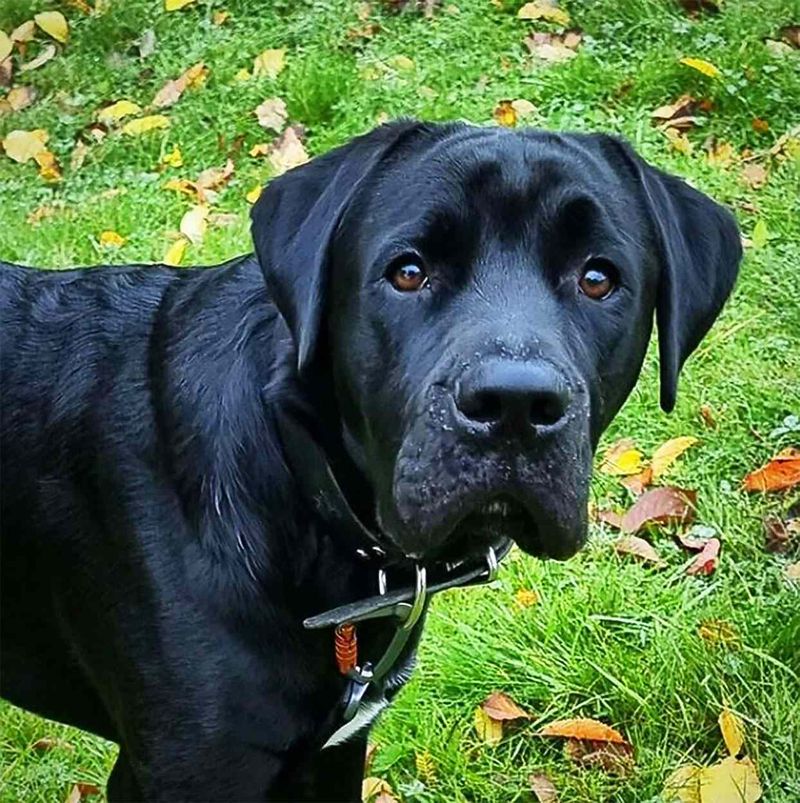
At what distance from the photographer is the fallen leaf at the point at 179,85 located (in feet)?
19.5

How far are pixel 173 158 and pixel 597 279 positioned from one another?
359 cm

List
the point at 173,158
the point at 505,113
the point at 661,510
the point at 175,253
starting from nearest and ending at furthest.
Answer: the point at 661,510 < the point at 175,253 < the point at 505,113 < the point at 173,158

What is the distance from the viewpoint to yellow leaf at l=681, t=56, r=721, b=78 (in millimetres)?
5355

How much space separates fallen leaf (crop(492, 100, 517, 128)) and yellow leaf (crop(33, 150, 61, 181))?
5.75 feet

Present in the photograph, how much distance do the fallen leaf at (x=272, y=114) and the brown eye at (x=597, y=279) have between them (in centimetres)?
349

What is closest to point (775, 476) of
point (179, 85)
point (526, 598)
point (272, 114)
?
point (526, 598)

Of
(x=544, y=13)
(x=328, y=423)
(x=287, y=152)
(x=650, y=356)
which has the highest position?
(x=328, y=423)

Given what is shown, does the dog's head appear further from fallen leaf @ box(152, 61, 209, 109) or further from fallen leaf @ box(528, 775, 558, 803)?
fallen leaf @ box(152, 61, 209, 109)

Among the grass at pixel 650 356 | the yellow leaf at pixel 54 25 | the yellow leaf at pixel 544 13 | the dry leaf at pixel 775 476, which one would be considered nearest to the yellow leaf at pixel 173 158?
the grass at pixel 650 356

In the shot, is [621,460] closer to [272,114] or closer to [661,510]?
[661,510]

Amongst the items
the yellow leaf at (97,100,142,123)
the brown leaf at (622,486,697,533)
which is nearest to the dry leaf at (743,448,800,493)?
the brown leaf at (622,486,697,533)

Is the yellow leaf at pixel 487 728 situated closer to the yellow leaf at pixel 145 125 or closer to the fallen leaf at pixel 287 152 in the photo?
the fallen leaf at pixel 287 152

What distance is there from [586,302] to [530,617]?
53.5 inches

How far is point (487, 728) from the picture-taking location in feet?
10.6
